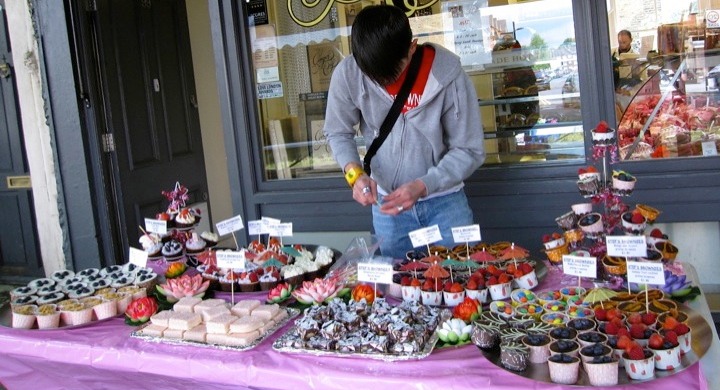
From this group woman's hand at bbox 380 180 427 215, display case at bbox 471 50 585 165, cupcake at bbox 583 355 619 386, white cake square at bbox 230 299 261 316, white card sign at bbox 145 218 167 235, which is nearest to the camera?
cupcake at bbox 583 355 619 386

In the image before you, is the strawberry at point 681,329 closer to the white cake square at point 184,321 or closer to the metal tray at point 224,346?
the metal tray at point 224,346

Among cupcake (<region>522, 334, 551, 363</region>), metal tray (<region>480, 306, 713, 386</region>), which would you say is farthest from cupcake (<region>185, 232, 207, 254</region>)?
cupcake (<region>522, 334, 551, 363</region>)

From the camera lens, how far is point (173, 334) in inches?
80.7

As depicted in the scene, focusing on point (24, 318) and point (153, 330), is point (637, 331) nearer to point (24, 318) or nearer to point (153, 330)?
point (153, 330)

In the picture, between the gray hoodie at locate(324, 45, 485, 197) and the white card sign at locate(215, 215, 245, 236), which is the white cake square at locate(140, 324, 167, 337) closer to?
the white card sign at locate(215, 215, 245, 236)

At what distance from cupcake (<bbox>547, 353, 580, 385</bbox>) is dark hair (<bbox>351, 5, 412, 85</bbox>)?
115cm

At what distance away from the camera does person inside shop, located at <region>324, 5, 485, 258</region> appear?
2412 mm

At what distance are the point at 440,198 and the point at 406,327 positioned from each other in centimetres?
91

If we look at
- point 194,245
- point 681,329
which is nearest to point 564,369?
point 681,329

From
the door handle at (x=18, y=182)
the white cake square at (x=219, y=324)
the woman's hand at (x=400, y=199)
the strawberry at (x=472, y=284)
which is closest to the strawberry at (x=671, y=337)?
the strawberry at (x=472, y=284)

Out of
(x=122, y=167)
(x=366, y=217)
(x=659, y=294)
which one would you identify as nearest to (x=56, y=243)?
(x=122, y=167)

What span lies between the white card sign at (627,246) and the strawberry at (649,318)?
Answer: 21cm

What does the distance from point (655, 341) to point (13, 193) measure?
4.68 m

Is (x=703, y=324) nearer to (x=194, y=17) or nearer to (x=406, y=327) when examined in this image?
(x=406, y=327)
